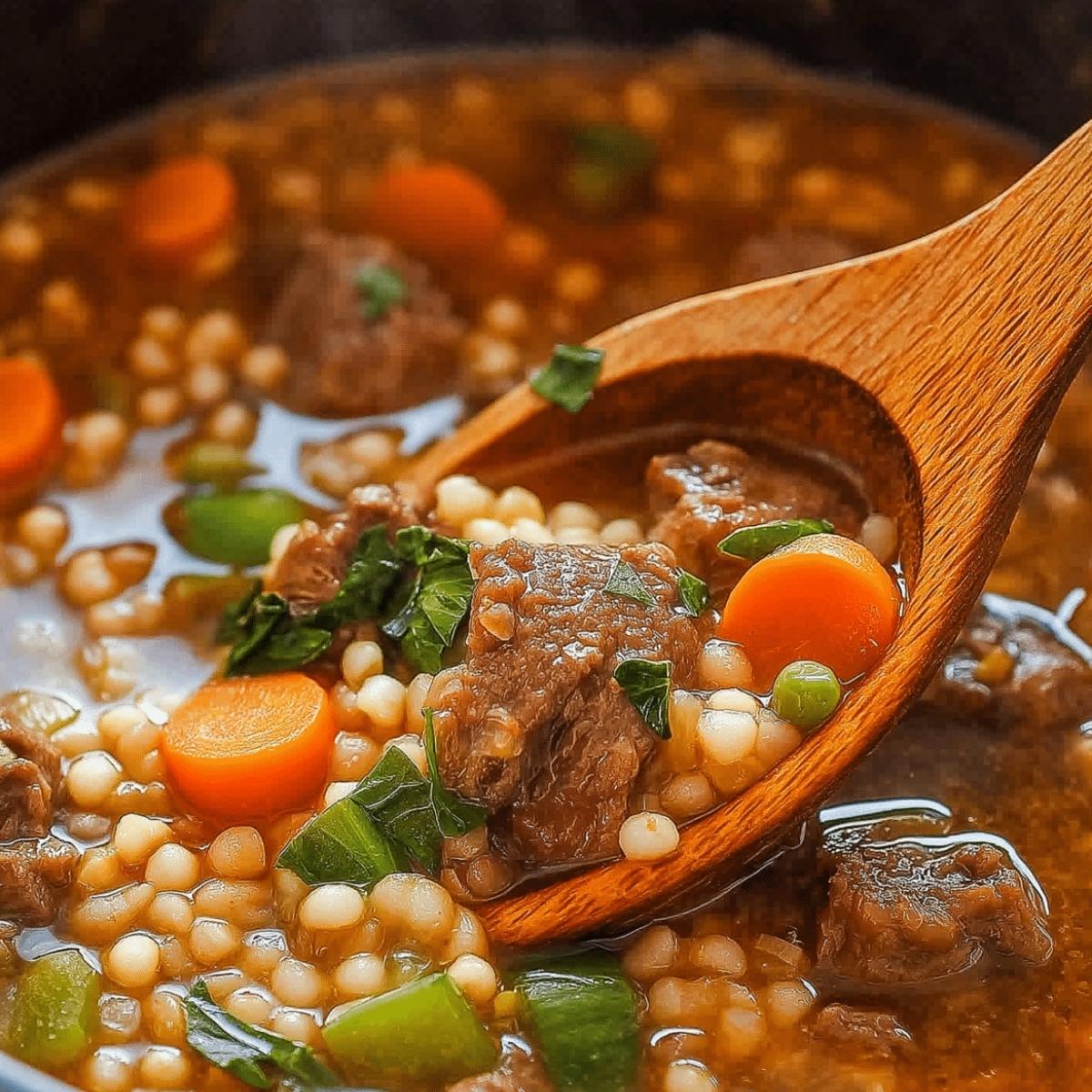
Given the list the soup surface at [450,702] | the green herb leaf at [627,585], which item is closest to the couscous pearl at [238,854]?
the soup surface at [450,702]

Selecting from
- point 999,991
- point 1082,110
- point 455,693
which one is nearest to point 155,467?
point 455,693

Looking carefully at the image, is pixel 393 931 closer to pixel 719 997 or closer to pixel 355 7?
pixel 719 997

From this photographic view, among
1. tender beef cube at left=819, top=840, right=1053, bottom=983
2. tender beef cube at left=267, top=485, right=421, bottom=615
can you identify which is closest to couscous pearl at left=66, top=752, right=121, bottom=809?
tender beef cube at left=267, top=485, right=421, bottom=615

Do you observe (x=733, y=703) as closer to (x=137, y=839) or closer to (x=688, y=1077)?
(x=688, y=1077)

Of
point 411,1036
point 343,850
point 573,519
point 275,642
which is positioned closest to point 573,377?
point 573,519

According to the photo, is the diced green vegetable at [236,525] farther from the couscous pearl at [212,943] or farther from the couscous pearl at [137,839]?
the couscous pearl at [212,943]

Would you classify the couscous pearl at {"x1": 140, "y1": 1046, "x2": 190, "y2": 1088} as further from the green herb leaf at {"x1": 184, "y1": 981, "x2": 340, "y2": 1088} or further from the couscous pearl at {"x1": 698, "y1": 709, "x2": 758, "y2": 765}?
the couscous pearl at {"x1": 698, "y1": 709, "x2": 758, "y2": 765}

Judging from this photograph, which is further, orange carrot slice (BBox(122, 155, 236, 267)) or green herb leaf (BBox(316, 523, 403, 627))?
orange carrot slice (BBox(122, 155, 236, 267))
